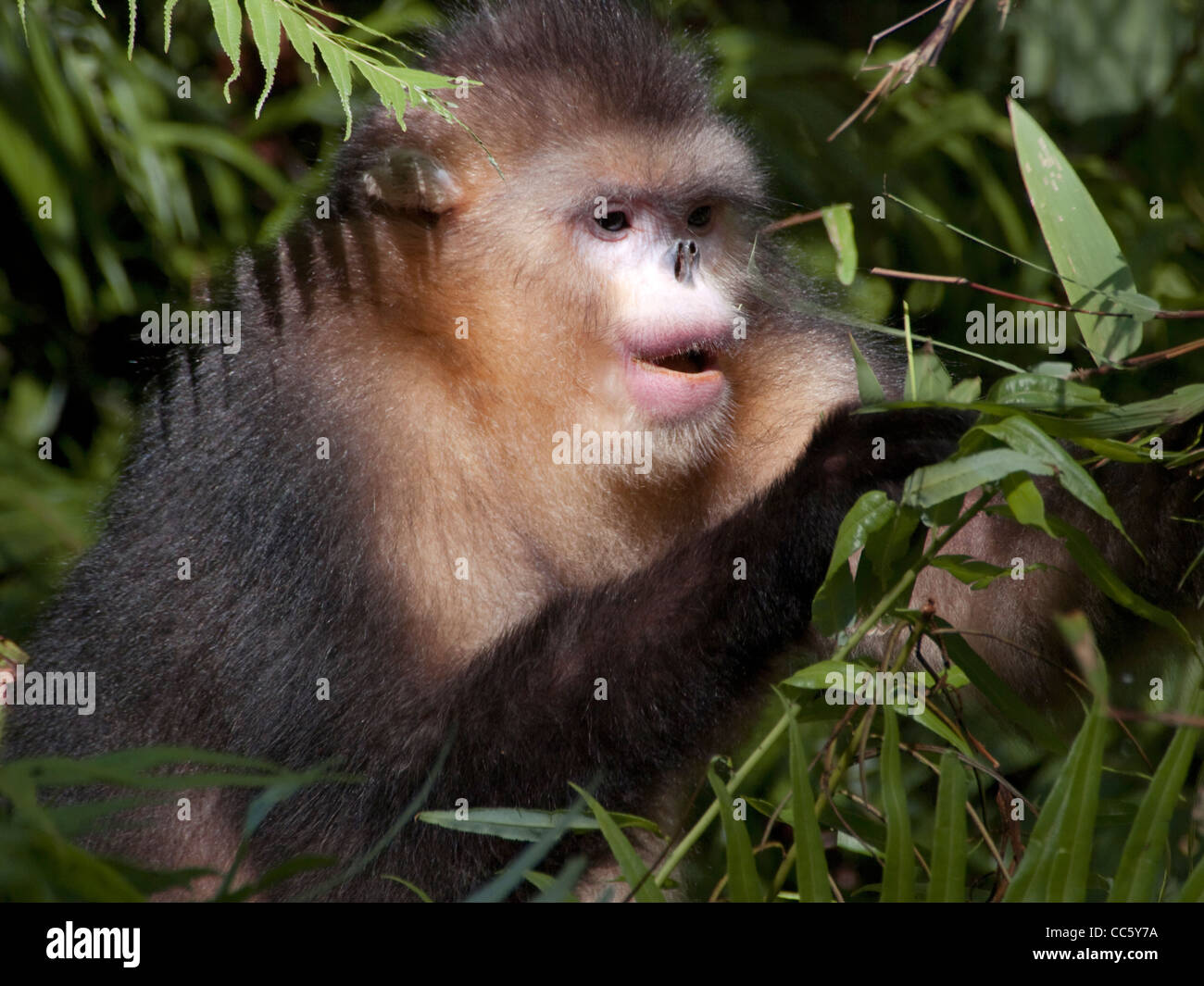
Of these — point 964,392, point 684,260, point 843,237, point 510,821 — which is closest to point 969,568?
point 964,392

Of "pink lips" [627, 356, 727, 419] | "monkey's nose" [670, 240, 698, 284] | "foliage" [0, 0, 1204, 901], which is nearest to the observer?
"foliage" [0, 0, 1204, 901]

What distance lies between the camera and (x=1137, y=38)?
5.56 meters

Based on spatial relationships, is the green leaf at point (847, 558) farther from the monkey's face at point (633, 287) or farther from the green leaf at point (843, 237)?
the monkey's face at point (633, 287)

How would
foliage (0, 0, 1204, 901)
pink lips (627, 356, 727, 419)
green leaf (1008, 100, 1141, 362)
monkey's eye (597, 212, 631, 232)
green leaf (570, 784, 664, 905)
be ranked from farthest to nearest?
monkey's eye (597, 212, 631, 232), pink lips (627, 356, 727, 419), foliage (0, 0, 1204, 901), green leaf (1008, 100, 1141, 362), green leaf (570, 784, 664, 905)

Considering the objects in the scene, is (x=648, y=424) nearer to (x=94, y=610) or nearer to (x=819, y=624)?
(x=819, y=624)

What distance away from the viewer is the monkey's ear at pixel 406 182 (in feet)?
9.89

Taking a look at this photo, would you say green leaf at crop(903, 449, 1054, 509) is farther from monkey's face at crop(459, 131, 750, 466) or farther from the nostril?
the nostril

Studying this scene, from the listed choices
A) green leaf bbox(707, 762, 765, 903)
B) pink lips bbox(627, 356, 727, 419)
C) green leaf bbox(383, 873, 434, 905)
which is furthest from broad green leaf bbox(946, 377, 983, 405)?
green leaf bbox(383, 873, 434, 905)

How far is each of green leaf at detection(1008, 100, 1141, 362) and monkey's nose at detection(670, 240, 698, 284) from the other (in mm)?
1010

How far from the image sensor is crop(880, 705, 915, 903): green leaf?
1.74 meters

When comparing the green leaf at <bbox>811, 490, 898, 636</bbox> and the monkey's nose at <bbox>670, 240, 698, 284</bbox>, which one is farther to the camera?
the monkey's nose at <bbox>670, 240, 698, 284</bbox>

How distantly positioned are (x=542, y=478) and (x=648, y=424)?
0.92 ft

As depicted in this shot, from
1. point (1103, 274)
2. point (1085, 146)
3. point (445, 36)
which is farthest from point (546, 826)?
point (1085, 146)

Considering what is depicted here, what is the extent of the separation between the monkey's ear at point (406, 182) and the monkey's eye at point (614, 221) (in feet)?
1.30
